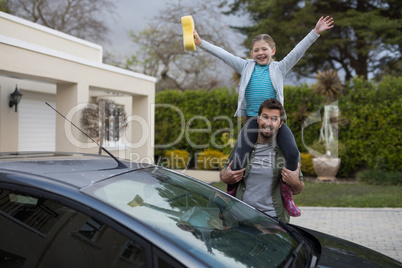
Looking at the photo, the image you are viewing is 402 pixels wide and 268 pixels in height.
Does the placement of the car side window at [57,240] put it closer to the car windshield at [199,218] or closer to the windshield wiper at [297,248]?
the car windshield at [199,218]

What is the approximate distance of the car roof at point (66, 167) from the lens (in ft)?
6.04

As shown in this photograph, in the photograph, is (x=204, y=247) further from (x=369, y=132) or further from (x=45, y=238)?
(x=369, y=132)

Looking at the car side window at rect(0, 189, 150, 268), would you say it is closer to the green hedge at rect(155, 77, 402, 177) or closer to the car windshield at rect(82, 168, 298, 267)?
the car windshield at rect(82, 168, 298, 267)

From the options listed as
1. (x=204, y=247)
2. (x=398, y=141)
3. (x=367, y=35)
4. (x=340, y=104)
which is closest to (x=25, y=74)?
(x=204, y=247)

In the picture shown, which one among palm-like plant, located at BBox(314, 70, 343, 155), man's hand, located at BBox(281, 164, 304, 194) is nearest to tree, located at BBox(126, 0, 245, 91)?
palm-like plant, located at BBox(314, 70, 343, 155)

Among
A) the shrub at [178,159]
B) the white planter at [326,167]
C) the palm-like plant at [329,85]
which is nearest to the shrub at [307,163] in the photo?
the white planter at [326,167]

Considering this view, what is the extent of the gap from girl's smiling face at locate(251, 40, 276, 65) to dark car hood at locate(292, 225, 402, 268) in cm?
163

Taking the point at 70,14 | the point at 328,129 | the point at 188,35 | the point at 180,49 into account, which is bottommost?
the point at 328,129

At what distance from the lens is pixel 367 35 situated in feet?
62.3

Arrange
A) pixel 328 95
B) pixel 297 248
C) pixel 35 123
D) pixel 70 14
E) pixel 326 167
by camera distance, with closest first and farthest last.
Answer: pixel 297 248
pixel 35 123
pixel 326 167
pixel 328 95
pixel 70 14

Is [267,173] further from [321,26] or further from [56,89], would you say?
[56,89]

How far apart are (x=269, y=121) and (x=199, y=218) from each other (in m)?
1.14

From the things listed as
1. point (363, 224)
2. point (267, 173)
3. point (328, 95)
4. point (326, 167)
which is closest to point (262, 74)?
point (267, 173)

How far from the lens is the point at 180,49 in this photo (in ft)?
93.0
